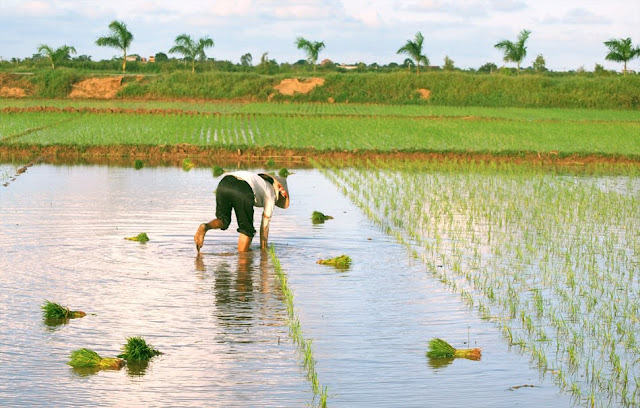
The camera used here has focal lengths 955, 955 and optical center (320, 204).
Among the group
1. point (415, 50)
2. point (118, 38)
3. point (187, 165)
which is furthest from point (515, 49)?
point (187, 165)

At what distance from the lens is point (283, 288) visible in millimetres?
7977

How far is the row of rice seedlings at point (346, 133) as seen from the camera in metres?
22.9

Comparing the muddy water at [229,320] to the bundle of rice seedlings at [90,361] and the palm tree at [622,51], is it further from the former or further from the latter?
the palm tree at [622,51]

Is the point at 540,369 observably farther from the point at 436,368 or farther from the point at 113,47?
the point at 113,47

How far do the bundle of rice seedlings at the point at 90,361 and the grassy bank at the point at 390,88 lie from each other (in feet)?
127

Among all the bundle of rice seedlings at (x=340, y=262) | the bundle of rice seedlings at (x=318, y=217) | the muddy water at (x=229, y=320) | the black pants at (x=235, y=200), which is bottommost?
the muddy water at (x=229, y=320)

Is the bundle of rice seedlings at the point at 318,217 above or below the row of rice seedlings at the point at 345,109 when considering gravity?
below

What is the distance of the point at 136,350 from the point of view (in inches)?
232

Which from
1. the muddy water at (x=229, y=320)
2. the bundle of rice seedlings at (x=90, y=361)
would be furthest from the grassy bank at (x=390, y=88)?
the bundle of rice seedlings at (x=90, y=361)

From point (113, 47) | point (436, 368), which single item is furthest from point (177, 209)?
point (113, 47)

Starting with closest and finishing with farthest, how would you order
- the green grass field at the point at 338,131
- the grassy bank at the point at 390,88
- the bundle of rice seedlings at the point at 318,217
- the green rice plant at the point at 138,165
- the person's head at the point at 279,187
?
the person's head at the point at 279,187
the bundle of rice seedlings at the point at 318,217
the green rice plant at the point at 138,165
the green grass field at the point at 338,131
the grassy bank at the point at 390,88

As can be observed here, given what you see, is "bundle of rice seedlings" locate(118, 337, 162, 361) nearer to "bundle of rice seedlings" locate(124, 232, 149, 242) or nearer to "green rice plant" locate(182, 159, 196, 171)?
"bundle of rice seedlings" locate(124, 232, 149, 242)

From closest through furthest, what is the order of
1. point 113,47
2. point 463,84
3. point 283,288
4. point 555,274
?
1. point 283,288
2. point 555,274
3. point 463,84
4. point 113,47

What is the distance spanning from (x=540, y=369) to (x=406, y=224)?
6.15 m
